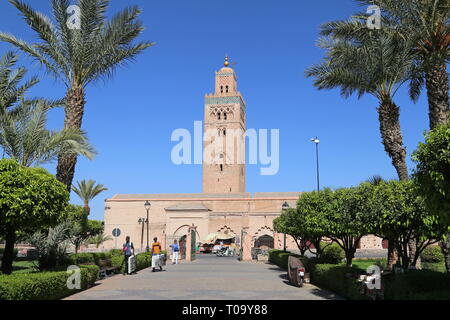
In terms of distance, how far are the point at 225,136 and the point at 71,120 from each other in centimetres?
5343

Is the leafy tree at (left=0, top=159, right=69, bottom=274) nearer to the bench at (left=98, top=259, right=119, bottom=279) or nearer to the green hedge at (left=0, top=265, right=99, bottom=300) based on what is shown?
the green hedge at (left=0, top=265, right=99, bottom=300)

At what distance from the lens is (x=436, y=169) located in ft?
21.4

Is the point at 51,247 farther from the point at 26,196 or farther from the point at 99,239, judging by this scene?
the point at 99,239

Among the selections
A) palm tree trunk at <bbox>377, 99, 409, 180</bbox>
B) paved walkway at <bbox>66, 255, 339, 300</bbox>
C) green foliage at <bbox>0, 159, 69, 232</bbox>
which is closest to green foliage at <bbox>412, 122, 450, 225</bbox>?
paved walkway at <bbox>66, 255, 339, 300</bbox>

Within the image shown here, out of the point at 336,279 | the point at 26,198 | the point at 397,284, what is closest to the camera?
the point at 397,284

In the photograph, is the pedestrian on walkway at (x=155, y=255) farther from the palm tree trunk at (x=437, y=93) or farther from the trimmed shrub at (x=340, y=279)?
the palm tree trunk at (x=437, y=93)

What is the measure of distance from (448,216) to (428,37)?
8602 mm

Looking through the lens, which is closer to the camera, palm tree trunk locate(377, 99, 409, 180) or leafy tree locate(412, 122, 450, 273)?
leafy tree locate(412, 122, 450, 273)

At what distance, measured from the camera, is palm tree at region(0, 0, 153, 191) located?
13633 mm

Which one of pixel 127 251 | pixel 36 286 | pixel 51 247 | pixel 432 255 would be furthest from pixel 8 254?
pixel 432 255

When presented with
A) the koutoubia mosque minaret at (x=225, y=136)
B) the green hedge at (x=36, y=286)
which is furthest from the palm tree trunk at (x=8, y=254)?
the koutoubia mosque minaret at (x=225, y=136)

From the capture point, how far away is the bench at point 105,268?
14.8 meters

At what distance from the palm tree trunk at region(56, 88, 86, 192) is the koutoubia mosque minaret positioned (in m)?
51.1
